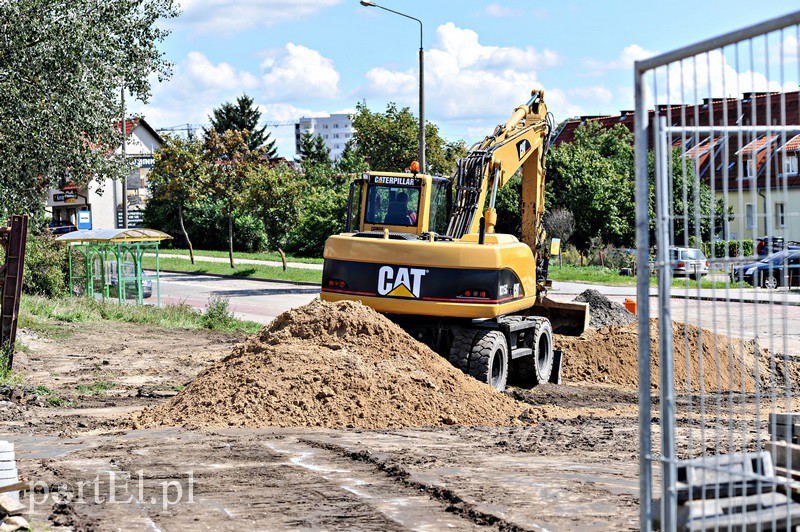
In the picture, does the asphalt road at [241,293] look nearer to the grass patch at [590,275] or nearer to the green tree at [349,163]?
the grass patch at [590,275]

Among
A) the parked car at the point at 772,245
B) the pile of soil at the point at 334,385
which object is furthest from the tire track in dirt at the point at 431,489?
the parked car at the point at 772,245

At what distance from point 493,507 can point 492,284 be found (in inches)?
241

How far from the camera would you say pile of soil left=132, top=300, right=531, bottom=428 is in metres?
9.96

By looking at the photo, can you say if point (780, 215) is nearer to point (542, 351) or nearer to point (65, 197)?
point (542, 351)

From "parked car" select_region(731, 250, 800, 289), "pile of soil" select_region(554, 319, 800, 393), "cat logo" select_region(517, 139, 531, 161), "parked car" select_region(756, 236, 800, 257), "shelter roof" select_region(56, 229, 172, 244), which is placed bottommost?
"pile of soil" select_region(554, 319, 800, 393)

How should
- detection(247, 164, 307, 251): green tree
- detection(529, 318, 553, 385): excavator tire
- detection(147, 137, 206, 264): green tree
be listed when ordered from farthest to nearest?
detection(147, 137, 206, 264): green tree
detection(247, 164, 307, 251): green tree
detection(529, 318, 553, 385): excavator tire

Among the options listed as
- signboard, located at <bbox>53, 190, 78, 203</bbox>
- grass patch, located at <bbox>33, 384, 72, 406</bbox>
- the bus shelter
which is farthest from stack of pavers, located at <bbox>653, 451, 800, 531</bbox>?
signboard, located at <bbox>53, 190, 78, 203</bbox>

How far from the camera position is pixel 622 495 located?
6.91 m

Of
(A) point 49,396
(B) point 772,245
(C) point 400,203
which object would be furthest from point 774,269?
(C) point 400,203

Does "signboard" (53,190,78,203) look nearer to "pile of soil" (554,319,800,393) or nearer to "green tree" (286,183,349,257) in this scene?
"green tree" (286,183,349,257)

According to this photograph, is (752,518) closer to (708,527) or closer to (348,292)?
(708,527)

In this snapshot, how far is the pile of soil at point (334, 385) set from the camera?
Result: 996 centimetres

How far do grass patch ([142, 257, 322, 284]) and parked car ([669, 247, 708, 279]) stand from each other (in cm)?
2983

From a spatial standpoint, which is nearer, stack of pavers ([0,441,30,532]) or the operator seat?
stack of pavers ([0,441,30,532])
